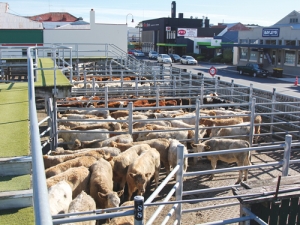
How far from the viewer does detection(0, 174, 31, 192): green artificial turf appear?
166 inches

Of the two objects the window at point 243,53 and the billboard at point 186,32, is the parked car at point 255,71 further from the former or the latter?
the billboard at point 186,32

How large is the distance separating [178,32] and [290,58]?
30.4m

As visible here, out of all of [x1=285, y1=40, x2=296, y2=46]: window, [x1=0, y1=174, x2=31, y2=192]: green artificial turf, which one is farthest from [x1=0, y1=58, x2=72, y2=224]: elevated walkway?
[x1=285, y1=40, x2=296, y2=46]: window

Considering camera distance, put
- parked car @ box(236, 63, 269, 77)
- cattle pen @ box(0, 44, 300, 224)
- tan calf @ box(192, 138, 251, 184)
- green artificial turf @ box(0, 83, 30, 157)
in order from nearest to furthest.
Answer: cattle pen @ box(0, 44, 300, 224) → green artificial turf @ box(0, 83, 30, 157) → tan calf @ box(192, 138, 251, 184) → parked car @ box(236, 63, 269, 77)

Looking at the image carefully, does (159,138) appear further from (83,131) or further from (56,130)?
(56,130)

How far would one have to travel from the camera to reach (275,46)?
40.1 metres

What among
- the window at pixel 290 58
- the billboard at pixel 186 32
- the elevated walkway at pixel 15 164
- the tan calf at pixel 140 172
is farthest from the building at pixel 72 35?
the billboard at pixel 186 32

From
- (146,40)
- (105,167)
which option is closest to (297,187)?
(105,167)

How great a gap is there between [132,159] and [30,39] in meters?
25.5

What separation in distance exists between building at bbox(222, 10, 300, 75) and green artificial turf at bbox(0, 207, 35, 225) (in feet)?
123

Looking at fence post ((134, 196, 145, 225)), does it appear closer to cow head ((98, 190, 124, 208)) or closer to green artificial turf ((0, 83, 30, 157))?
green artificial turf ((0, 83, 30, 157))

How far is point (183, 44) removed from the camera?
2633 inches

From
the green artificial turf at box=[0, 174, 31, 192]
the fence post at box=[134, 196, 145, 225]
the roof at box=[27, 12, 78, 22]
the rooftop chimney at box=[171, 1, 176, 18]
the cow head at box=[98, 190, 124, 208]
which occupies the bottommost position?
the cow head at box=[98, 190, 124, 208]

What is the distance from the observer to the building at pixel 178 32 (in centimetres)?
6726
